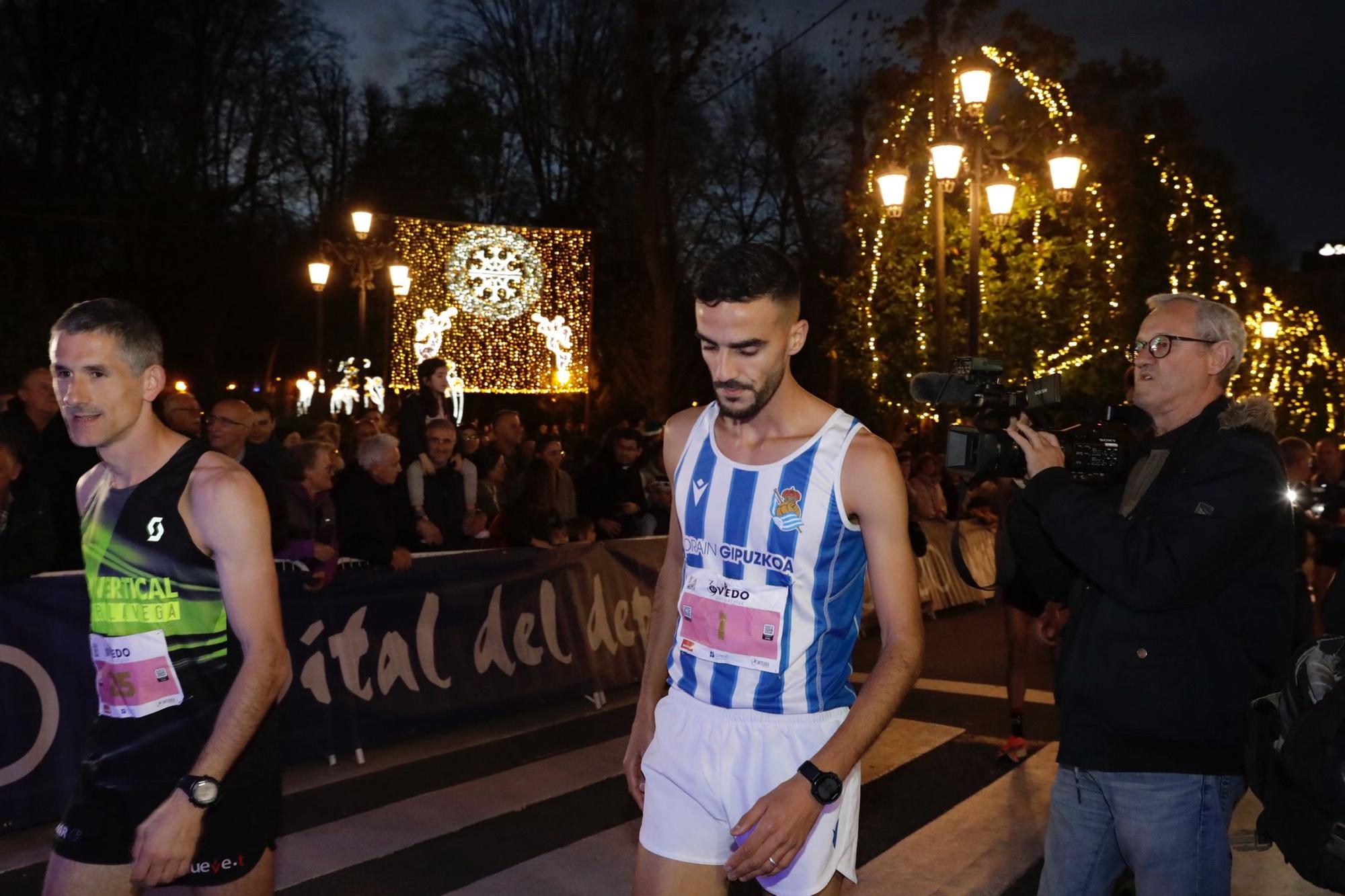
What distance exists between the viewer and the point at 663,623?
3.48m

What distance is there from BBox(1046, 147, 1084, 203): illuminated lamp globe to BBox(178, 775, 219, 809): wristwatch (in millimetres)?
11778

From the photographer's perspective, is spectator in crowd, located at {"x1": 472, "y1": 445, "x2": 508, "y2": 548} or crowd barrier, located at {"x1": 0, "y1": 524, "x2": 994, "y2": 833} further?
spectator in crowd, located at {"x1": 472, "y1": 445, "x2": 508, "y2": 548}

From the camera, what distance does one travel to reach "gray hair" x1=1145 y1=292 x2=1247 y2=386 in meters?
3.47

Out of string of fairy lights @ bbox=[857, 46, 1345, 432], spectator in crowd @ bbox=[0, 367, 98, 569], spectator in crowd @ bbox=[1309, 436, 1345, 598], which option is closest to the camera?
spectator in crowd @ bbox=[1309, 436, 1345, 598]

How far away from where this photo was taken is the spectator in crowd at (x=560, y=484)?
1088cm

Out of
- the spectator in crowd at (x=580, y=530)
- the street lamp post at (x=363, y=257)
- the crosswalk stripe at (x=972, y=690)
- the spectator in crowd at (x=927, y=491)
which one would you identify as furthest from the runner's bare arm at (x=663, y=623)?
the street lamp post at (x=363, y=257)

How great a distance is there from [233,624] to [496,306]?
50.0 ft

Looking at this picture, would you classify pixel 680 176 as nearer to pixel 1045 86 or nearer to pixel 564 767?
pixel 1045 86

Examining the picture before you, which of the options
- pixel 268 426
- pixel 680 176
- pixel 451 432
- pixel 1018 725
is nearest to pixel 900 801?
pixel 1018 725

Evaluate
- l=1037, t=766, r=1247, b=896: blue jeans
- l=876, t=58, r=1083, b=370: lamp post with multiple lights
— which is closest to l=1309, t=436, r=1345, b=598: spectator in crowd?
l=1037, t=766, r=1247, b=896: blue jeans

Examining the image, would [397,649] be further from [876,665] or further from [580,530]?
[876,665]

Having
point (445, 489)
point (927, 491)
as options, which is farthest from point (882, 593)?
point (927, 491)

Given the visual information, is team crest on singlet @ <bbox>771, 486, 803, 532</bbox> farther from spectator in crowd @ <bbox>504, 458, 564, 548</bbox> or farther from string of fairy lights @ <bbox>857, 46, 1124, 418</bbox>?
string of fairy lights @ <bbox>857, 46, 1124, 418</bbox>

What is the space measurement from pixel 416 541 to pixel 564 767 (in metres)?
2.60
